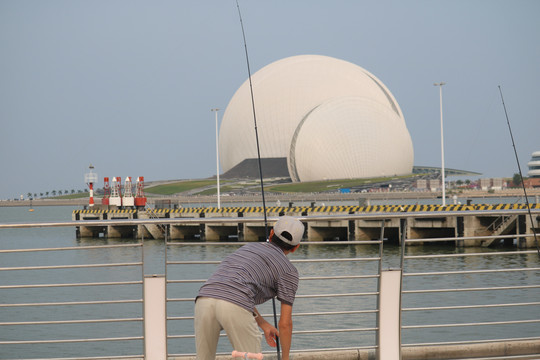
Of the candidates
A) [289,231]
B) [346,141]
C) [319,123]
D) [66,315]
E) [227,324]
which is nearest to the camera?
[227,324]

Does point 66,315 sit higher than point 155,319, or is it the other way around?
point 155,319

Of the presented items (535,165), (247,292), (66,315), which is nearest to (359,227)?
(66,315)

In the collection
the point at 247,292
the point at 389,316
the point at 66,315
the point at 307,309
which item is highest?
the point at 247,292

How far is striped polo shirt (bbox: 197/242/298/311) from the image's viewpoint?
363 centimetres

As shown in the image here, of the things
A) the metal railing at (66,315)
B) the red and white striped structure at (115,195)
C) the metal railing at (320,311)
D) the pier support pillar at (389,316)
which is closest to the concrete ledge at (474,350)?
the pier support pillar at (389,316)

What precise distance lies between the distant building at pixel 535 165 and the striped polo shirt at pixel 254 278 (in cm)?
15074

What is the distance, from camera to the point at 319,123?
94.9 meters

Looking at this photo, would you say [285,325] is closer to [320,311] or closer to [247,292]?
[247,292]

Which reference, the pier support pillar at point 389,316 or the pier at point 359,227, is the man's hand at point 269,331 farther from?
the pier at point 359,227

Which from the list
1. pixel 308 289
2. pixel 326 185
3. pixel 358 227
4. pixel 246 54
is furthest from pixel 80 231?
pixel 326 185

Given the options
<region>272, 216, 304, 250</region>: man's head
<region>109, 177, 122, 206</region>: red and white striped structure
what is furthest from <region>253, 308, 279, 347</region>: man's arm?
<region>109, 177, 122, 206</region>: red and white striped structure

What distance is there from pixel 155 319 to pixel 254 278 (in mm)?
1897

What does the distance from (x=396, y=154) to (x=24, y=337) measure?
92806mm

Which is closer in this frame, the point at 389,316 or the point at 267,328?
the point at 267,328
